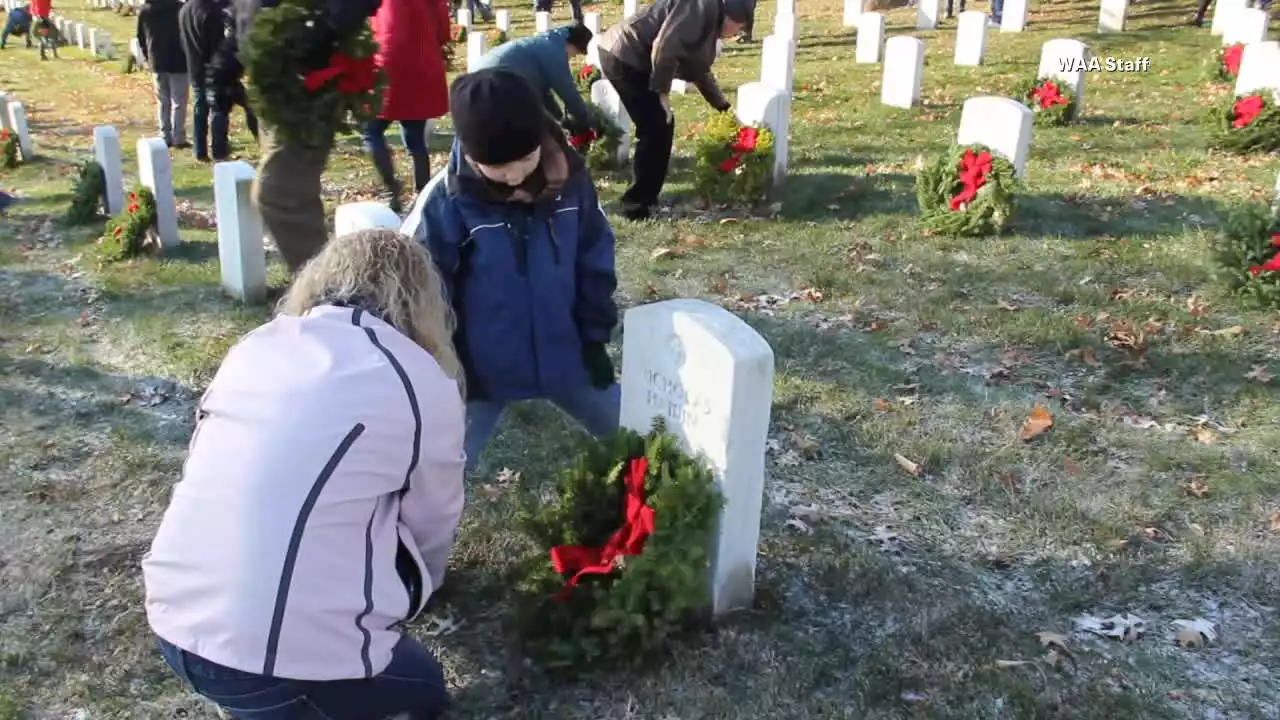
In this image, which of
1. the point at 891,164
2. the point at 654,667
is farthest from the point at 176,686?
the point at 891,164

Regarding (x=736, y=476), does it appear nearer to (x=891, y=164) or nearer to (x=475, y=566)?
(x=475, y=566)

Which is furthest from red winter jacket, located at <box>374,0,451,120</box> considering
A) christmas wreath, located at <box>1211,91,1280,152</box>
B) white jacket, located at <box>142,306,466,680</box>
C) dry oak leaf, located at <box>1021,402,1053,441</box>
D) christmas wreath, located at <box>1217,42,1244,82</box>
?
christmas wreath, located at <box>1217,42,1244,82</box>

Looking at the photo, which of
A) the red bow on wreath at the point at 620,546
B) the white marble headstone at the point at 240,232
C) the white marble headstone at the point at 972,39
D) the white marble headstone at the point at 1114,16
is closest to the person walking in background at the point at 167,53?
the white marble headstone at the point at 240,232

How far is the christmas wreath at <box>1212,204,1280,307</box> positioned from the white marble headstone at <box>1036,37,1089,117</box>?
13.9 ft

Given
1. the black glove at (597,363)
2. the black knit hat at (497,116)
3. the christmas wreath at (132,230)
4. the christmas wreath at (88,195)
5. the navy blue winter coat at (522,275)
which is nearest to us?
the black knit hat at (497,116)

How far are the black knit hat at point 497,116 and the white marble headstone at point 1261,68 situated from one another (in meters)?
7.17

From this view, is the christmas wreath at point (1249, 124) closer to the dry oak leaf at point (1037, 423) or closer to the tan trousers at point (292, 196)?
the dry oak leaf at point (1037, 423)

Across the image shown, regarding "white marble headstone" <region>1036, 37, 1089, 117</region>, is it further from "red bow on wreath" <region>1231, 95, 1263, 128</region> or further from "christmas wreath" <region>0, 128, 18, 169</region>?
"christmas wreath" <region>0, 128, 18, 169</region>

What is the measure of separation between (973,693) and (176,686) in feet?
7.38

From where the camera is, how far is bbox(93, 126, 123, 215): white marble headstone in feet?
24.3

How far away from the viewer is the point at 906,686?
2.88 m

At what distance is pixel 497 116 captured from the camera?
2.87 m

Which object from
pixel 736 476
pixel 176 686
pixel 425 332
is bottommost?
pixel 176 686

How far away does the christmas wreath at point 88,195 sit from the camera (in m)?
7.65
